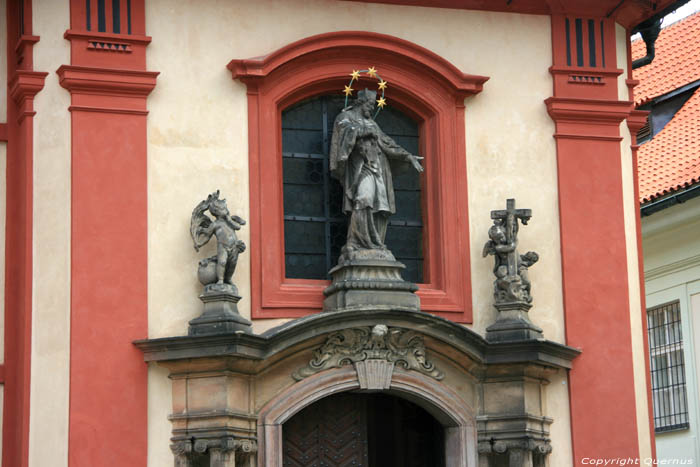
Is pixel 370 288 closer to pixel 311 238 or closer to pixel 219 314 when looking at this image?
pixel 311 238

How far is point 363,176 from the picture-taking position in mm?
15883

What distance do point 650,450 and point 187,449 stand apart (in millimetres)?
4939

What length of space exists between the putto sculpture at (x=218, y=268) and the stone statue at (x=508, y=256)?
262cm

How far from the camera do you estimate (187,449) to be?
1492 cm

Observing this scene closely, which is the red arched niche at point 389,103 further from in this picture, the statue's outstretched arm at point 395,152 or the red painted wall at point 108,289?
the red painted wall at point 108,289

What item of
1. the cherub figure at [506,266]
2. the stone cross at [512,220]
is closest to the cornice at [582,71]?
the stone cross at [512,220]

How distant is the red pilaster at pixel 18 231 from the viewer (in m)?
15.0

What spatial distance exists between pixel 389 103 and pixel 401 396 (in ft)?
10.1

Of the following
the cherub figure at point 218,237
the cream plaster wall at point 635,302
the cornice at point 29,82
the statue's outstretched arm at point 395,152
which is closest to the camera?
the cherub figure at point 218,237

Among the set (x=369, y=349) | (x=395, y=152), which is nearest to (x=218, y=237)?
(x=369, y=349)

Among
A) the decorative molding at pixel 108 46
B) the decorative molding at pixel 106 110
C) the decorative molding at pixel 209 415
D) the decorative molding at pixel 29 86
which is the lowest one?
the decorative molding at pixel 209 415

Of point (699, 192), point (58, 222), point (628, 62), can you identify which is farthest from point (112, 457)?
point (699, 192)

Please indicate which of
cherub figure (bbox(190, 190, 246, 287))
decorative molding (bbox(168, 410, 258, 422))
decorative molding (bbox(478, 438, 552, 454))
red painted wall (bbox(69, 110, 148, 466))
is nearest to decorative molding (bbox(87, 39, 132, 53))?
red painted wall (bbox(69, 110, 148, 466))

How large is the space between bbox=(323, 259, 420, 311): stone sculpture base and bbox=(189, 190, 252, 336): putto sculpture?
984 millimetres
